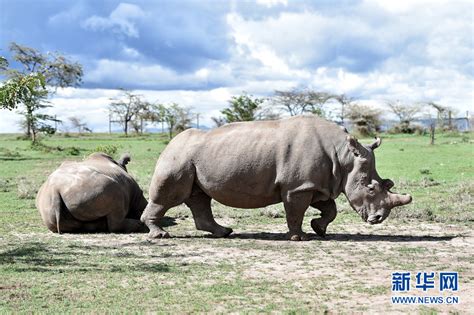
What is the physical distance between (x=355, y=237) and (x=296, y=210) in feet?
3.69

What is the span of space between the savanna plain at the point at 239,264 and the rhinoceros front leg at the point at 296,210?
0.99 ft

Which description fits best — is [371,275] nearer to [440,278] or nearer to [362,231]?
[440,278]

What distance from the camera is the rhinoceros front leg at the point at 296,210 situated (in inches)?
426

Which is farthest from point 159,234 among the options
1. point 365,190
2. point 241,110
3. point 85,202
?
point 241,110

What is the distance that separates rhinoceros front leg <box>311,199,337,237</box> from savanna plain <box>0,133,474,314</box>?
169mm

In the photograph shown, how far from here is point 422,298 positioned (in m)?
7.00

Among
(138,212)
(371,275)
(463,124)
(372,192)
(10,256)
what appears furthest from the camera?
(463,124)

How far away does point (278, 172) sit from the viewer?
430 inches

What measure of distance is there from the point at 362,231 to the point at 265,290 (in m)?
4.90

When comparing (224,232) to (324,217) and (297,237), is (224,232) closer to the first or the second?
(297,237)

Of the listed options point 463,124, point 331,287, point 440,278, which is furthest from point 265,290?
point 463,124

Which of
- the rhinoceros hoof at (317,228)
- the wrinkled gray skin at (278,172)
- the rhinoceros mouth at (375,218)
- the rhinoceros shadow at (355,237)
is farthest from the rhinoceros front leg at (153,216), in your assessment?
the rhinoceros mouth at (375,218)

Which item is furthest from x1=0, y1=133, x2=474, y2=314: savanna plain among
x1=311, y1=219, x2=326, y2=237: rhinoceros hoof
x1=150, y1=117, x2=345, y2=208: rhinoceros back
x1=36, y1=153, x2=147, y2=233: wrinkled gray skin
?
x1=150, y1=117, x2=345, y2=208: rhinoceros back

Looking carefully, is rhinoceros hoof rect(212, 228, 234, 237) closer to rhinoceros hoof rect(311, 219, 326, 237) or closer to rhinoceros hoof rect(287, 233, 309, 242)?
rhinoceros hoof rect(287, 233, 309, 242)
